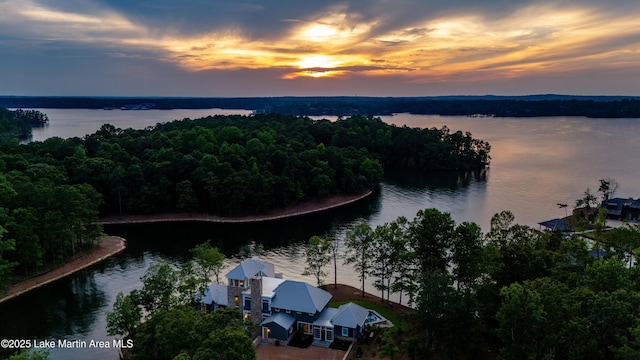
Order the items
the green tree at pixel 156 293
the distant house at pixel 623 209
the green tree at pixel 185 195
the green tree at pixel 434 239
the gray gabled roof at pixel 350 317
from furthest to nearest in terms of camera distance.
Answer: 1. the green tree at pixel 185 195
2. the distant house at pixel 623 209
3. the green tree at pixel 434 239
4. the gray gabled roof at pixel 350 317
5. the green tree at pixel 156 293

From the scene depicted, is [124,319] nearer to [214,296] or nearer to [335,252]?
[214,296]

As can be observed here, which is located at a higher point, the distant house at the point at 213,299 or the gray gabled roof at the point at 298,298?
the gray gabled roof at the point at 298,298

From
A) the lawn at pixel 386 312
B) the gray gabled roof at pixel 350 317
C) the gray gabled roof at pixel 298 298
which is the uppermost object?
the gray gabled roof at pixel 298 298

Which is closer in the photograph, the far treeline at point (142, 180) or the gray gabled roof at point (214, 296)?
the gray gabled roof at point (214, 296)

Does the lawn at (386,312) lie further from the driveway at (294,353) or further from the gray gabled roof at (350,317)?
the driveway at (294,353)

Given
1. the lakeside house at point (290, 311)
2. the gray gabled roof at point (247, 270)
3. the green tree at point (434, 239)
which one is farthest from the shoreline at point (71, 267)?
the green tree at point (434, 239)

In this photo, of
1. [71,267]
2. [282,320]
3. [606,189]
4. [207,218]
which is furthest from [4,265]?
[606,189]

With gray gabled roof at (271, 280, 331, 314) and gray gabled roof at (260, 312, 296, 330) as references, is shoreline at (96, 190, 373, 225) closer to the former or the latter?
gray gabled roof at (271, 280, 331, 314)
